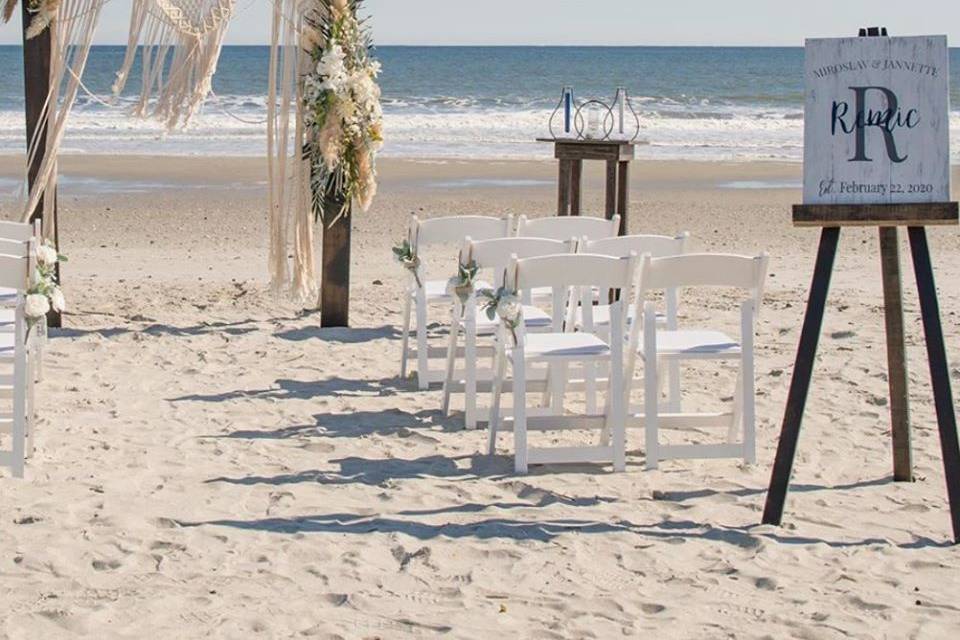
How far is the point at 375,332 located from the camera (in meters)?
9.23

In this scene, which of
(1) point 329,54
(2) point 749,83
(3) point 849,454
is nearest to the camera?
(3) point 849,454

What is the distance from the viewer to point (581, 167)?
399 inches

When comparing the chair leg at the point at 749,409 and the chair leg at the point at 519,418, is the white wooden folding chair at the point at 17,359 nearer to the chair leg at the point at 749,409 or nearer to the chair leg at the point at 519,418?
the chair leg at the point at 519,418

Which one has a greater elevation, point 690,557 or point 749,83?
point 749,83

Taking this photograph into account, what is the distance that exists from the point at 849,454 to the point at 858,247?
6.80 m

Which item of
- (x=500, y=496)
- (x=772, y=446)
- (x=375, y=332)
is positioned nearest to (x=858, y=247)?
(x=375, y=332)

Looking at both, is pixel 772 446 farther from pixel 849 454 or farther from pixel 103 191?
pixel 103 191

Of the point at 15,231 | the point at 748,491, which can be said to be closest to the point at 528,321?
the point at 748,491

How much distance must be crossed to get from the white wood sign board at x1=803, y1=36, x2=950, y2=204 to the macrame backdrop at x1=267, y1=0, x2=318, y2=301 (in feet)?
14.2

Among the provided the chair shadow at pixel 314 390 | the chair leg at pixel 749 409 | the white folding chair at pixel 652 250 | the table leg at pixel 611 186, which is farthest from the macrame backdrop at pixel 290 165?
the chair leg at pixel 749 409

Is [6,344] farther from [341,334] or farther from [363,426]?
[341,334]

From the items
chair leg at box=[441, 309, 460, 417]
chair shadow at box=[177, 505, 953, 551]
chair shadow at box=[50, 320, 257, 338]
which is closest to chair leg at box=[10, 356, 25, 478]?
chair shadow at box=[177, 505, 953, 551]

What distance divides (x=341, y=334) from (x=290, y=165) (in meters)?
1.15

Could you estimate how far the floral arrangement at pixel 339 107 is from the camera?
347 inches
